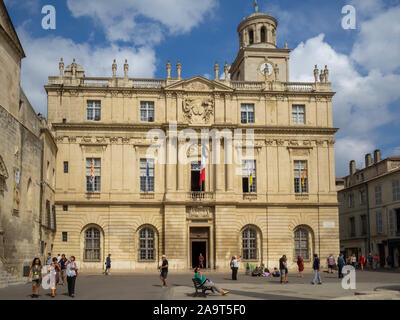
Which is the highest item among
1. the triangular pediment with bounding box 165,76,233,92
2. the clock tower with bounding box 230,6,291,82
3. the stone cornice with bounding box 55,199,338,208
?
the clock tower with bounding box 230,6,291,82

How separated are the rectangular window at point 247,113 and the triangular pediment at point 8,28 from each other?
19169mm

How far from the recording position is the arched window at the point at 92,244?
128ft

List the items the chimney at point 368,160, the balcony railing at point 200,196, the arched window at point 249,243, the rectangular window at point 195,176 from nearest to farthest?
1. the balcony railing at point 200,196
2. the arched window at point 249,243
3. the rectangular window at point 195,176
4. the chimney at point 368,160

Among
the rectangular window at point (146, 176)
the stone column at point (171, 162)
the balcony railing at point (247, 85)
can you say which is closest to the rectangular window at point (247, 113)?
the balcony railing at point (247, 85)

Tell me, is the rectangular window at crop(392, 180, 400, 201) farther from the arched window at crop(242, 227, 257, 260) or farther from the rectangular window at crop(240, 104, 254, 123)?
the rectangular window at crop(240, 104, 254, 123)

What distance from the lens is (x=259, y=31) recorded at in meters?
49.0

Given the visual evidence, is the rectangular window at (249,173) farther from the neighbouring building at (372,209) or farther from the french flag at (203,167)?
the neighbouring building at (372,209)

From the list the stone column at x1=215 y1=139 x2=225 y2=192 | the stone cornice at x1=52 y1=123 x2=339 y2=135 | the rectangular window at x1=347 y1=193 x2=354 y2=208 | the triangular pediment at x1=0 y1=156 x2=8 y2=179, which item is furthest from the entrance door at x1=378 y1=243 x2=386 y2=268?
the triangular pediment at x1=0 y1=156 x2=8 y2=179

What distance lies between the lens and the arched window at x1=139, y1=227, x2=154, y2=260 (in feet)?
130

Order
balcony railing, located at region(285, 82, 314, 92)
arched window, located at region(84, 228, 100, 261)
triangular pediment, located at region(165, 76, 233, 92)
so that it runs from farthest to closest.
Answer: balcony railing, located at region(285, 82, 314, 92), triangular pediment, located at region(165, 76, 233, 92), arched window, located at region(84, 228, 100, 261)

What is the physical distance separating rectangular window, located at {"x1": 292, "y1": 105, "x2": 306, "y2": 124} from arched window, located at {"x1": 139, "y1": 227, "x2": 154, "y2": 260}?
14.9 meters

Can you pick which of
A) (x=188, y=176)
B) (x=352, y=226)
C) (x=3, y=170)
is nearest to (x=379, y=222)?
(x=352, y=226)

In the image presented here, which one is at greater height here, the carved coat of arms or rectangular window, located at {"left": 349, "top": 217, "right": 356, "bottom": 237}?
the carved coat of arms

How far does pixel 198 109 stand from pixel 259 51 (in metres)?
10.9
